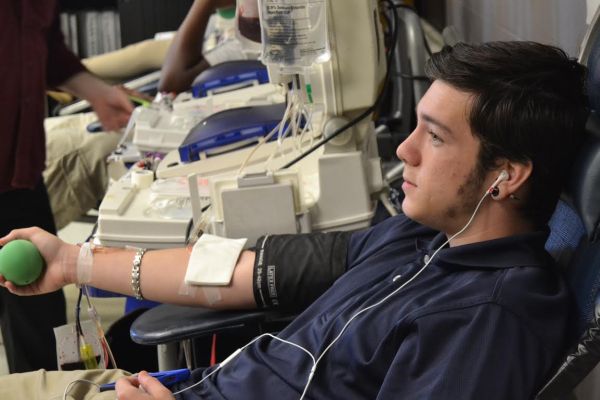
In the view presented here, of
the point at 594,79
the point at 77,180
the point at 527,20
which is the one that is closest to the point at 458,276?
the point at 594,79

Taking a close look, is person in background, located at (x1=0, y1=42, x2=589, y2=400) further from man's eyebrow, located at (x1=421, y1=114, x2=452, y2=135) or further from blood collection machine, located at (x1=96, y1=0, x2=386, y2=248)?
blood collection machine, located at (x1=96, y1=0, x2=386, y2=248)

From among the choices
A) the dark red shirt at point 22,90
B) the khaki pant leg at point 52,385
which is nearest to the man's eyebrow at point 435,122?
the khaki pant leg at point 52,385

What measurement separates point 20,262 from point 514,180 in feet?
3.14

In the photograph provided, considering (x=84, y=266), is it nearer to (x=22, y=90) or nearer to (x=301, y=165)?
(x=301, y=165)

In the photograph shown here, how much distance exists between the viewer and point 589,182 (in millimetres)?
1130

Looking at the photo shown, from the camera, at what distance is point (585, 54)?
1309 millimetres

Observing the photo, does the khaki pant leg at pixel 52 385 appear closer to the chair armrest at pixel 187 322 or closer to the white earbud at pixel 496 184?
the chair armrest at pixel 187 322

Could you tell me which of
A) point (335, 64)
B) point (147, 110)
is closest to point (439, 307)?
point (335, 64)

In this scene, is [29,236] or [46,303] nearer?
[29,236]

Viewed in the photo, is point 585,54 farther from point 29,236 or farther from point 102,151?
point 102,151

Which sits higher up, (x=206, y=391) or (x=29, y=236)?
(x=29, y=236)

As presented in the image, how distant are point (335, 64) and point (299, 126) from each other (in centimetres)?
27

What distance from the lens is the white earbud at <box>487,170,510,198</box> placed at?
46.9 inches

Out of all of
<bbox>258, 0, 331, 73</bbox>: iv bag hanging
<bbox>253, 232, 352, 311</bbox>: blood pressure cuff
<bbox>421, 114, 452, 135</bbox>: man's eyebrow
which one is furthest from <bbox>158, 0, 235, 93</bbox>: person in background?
<bbox>421, 114, 452, 135</bbox>: man's eyebrow
